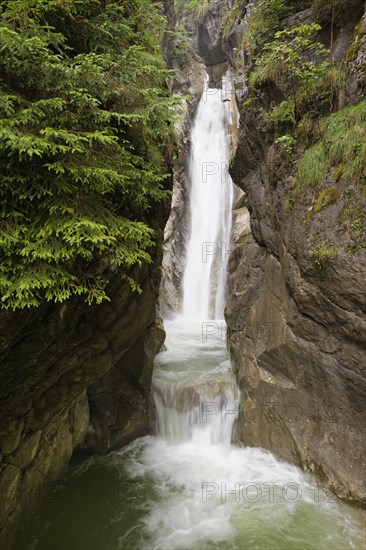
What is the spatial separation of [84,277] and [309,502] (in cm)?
577

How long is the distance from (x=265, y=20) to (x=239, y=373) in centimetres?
902

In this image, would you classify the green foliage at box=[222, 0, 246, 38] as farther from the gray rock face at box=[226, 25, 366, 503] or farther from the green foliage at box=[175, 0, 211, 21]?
the green foliage at box=[175, 0, 211, 21]

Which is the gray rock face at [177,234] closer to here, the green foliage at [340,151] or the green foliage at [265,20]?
the green foliage at [265,20]

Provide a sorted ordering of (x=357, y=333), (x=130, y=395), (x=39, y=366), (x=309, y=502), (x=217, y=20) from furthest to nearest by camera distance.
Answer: (x=217, y=20) → (x=130, y=395) → (x=309, y=502) → (x=357, y=333) → (x=39, y=366)

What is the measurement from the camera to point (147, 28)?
5.74m

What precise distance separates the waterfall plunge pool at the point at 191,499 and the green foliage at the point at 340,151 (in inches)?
219

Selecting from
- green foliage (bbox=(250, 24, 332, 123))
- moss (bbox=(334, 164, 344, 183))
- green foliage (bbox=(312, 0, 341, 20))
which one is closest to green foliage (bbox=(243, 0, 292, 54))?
green foliage (bbox=(250, 24, 332, 123))

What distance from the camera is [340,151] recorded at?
248 inches

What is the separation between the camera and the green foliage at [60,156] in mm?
3213

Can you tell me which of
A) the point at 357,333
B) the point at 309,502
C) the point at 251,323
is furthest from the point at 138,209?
the point at 309,502

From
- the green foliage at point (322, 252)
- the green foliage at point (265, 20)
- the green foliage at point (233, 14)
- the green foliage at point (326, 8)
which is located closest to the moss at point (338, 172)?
the green foliage at point (322, 252)

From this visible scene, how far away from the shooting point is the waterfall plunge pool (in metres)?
5.44

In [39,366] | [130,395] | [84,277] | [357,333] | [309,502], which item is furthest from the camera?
[130,395]

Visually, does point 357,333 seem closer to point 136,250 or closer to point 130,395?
point 136,250
